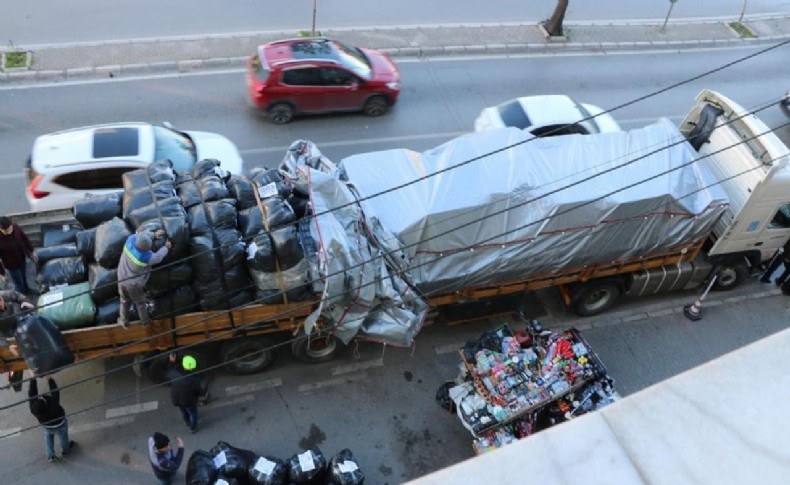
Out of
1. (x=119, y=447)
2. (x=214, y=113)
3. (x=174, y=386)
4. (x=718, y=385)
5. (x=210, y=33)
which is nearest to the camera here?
(x=718, y=385)

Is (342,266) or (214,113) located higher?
(342,266)

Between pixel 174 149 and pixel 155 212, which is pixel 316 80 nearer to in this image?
pixel 174 149

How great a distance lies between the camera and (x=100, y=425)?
31.3 feet

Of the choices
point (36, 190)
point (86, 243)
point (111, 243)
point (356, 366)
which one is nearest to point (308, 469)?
point (356, 366)

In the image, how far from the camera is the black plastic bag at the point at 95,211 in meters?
9.17

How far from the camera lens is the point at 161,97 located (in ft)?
48.9

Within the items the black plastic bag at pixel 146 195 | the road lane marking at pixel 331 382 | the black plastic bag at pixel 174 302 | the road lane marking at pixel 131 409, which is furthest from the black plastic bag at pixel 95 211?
the road lane marking at pixel 331 382

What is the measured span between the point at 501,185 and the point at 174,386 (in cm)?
534

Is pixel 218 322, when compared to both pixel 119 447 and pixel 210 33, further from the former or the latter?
pixel 210 33

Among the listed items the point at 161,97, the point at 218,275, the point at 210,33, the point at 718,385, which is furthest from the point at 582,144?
the point at 210,33

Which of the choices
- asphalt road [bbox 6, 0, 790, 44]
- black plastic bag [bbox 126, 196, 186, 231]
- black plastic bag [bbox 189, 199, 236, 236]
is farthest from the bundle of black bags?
asphalt road [bbox 6, 0, 790, 44]

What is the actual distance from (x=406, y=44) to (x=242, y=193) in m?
9.55

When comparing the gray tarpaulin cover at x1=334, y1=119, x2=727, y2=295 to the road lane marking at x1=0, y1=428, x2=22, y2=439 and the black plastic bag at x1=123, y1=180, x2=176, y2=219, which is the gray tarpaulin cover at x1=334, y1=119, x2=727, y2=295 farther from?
the road lane marking at x1=0, y1=428, x2=22, y2=439

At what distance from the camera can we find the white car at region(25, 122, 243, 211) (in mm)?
10672
